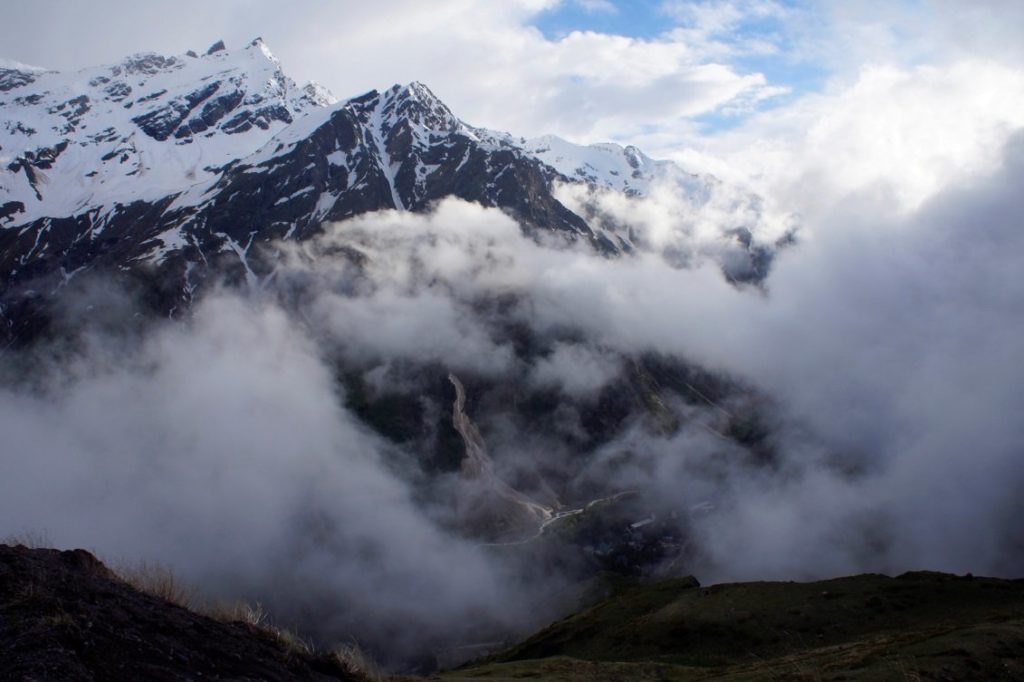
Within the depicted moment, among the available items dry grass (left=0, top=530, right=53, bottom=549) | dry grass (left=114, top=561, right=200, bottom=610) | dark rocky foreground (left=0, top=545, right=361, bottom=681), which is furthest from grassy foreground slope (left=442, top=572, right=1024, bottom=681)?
dry grass (left=0, top=530, right=53, bottom=549)

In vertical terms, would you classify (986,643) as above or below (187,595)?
below

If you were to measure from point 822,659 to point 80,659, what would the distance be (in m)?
49.8

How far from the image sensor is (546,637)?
4530 inches

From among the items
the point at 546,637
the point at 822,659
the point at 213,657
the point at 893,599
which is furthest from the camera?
the point at 546,637

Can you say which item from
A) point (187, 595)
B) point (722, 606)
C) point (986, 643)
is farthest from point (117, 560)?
point (722, 606)

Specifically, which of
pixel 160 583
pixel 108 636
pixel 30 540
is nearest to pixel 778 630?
pixel 160 583

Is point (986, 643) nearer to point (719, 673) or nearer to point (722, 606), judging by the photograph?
point (719, 673)

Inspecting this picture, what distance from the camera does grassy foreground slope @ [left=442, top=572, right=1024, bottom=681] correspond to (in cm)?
5134

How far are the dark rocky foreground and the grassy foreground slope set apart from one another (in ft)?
108

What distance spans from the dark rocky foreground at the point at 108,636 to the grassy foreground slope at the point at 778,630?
33.0 m

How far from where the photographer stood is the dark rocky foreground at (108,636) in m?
16.6

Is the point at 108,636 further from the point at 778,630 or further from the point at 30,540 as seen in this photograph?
the point at 778,630

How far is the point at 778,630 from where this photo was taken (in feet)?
267

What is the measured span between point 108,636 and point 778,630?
79900 millimetres
